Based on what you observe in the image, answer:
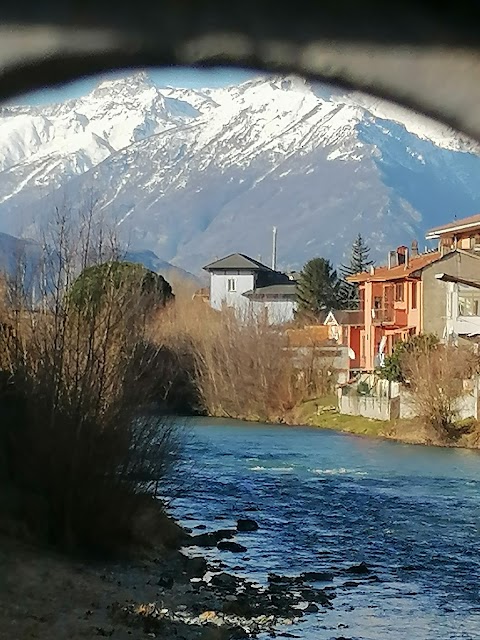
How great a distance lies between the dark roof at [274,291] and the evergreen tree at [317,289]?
3.14 ft

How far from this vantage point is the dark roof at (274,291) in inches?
1933

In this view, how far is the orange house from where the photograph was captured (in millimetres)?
31312

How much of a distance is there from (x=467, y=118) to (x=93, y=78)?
48cm

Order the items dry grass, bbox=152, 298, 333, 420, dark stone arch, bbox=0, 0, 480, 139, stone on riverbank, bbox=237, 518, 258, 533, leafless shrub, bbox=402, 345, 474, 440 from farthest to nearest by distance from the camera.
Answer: dry grass, bbox=152, 298, 333, 420, leafless shrub, bbox=402, 345, 474, 440, stone on riverbank, bbox=237, 518, 258, 533, dark stone arch, bbox=0, 0, 480, 139

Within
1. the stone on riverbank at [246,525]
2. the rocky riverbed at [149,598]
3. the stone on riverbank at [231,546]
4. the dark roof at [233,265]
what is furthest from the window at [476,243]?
the dark roof at [233,265]

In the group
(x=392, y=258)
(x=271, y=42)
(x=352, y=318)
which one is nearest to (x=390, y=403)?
(x=352, y=318)

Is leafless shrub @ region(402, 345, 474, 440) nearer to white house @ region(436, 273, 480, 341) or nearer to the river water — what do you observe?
the river water

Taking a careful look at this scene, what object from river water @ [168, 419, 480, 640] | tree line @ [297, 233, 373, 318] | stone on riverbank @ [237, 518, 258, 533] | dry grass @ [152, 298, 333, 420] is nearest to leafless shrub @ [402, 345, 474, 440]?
river water @ [168, 419, 480, 640]

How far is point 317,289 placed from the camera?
47.4 meters

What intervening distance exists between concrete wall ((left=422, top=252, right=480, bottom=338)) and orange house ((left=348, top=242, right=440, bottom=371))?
23 cm

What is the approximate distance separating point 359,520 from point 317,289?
105 feet

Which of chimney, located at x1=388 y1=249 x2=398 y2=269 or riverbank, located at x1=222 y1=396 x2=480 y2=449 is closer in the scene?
riverbank, located at x1=222 y1=396 x2=480 y2=449

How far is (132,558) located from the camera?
44.1 feet

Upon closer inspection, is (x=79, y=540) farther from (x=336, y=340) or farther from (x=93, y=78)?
(x=336, y=340)
